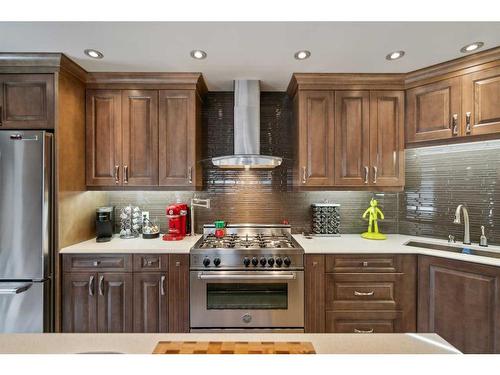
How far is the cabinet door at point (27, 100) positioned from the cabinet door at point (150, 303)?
140cm

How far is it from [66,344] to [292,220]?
2.20 meters

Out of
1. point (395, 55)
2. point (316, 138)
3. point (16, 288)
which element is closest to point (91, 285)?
point (16, 288)

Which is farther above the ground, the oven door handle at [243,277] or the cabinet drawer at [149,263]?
the cabinet drawer at [149,263]

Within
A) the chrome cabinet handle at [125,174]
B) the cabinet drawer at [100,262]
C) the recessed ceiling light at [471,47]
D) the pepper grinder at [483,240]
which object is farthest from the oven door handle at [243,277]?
the recessed ceiling light at [471,47]

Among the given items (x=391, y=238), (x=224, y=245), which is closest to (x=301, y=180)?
(x=224, y=245)

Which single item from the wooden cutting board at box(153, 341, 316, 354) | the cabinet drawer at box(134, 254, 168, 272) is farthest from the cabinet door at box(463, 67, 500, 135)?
the cabinet drawer at box(134, 254, 168, 272)

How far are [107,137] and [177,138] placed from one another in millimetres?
633

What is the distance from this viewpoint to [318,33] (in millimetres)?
1688

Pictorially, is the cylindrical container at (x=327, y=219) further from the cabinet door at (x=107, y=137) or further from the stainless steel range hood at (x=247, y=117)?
the cabinet door at (x=107, y=137)

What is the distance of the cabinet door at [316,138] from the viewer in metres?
2.34

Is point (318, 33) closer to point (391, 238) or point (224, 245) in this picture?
point (224, 245)

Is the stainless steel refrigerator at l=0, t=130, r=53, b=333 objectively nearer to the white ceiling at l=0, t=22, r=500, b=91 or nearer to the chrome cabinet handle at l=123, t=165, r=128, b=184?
the chrome cabinet handle at l=123, t=165, r=128, b=184

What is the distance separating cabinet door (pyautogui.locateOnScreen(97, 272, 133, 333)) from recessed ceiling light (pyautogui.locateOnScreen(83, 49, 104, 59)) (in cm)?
169
